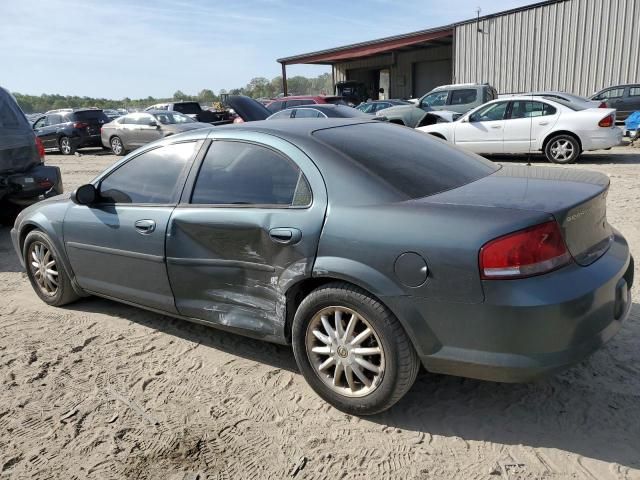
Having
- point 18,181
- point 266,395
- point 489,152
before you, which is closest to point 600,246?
point 266,395

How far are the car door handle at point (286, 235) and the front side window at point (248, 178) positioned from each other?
0.52ft

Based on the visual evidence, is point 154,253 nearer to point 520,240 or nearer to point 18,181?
point 520,240

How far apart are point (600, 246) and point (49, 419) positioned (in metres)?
3.07

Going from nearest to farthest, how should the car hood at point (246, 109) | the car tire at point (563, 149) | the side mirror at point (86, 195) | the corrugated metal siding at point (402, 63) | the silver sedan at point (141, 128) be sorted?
the side mirror at point (86, 195) → the car hood at point (246, 109) → the car tire at point (563, 149) → the silver sedan at point (141, 128) → the corrugated metal siding at point (402, 63)

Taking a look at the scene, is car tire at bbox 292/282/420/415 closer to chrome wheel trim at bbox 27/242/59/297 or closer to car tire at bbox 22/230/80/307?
car tire at bbox 22/230/80/307

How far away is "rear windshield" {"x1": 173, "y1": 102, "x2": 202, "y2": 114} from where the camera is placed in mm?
20953

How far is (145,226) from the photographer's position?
359 centimetres

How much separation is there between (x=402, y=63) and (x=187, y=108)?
1789cm

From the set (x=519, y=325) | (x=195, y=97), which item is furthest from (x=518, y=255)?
(x=195, y=97)

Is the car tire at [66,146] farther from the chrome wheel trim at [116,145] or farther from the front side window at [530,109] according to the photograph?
the front side window at [530,109]

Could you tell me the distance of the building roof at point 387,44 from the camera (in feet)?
82.5

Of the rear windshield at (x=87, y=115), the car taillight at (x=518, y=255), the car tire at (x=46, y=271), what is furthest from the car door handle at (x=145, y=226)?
the rear windshield at (x=87, y=115)

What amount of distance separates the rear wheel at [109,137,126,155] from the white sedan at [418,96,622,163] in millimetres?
10532

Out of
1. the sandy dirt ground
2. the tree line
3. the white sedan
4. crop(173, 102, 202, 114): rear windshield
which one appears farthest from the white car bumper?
the tree line
